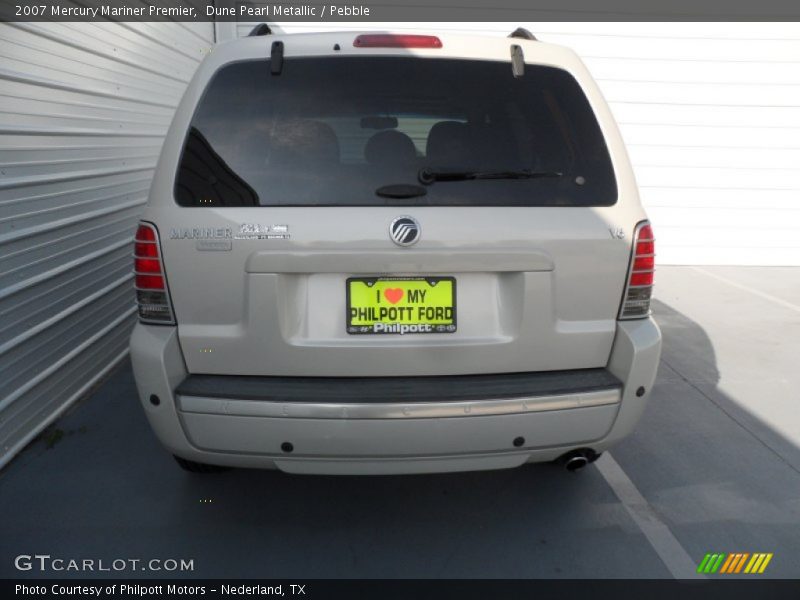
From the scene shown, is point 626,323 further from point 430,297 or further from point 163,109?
point 163,109

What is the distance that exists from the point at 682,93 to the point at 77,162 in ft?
22.8

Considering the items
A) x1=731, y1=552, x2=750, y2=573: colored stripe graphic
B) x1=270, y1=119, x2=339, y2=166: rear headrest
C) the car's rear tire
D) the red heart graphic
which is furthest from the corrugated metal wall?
x1=731, y1=552, x2=750, y2=573: colored stripe graphic

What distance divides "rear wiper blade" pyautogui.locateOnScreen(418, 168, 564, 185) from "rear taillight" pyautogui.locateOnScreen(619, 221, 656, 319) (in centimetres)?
39

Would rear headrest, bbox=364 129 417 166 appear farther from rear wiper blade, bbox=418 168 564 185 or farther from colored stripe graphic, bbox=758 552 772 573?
colored stripe graphic, bbox=758 552 772 573

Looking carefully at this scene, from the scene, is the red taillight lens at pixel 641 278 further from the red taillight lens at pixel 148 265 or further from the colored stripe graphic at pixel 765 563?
the red taillight lens at pixel 148 265

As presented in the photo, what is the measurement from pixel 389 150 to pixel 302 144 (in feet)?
1.06

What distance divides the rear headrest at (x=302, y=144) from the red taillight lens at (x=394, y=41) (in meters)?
0.37

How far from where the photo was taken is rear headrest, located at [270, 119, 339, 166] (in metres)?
2.44

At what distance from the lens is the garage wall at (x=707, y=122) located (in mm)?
7984

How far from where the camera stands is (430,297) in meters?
2.40

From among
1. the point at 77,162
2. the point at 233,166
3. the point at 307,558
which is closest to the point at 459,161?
the point at 233,166

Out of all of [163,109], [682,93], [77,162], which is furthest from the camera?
[682,93]

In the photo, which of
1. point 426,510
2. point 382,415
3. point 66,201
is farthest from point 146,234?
point 66,201

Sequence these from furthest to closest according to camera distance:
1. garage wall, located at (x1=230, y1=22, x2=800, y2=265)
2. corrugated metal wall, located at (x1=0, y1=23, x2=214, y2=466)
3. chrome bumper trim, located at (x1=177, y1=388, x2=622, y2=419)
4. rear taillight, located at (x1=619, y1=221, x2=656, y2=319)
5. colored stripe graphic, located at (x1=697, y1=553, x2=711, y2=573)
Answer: garage wall, located at (x1=230, y1=22, x2=800, y2=265) → corrugated metal wall, located at (x1=0, y1=23, x2=214, y2=466) → colored stripe graphic, located at (x1=697, y1=553, x2=711, y2=573) → rear taillight, located at (x1=619, y1=221, x2=656, y2=319) → chrome bumper trim, located at (x1=177, y1=388, x2=622, y2=419)
